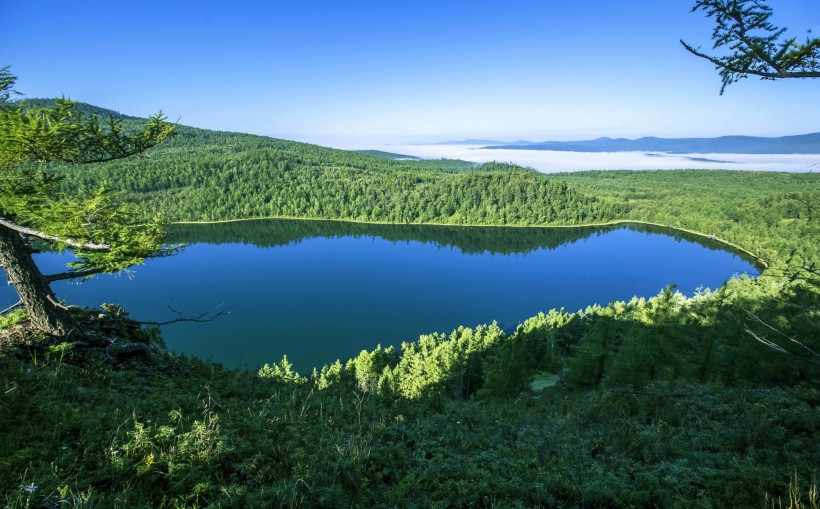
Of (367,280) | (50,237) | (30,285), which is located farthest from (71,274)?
(367,280)

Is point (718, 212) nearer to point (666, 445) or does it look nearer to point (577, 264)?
point (577, 264)

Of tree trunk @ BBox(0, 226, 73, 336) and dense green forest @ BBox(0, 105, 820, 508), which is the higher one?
tree trunk @ BBox(0, 226, 73, 336)

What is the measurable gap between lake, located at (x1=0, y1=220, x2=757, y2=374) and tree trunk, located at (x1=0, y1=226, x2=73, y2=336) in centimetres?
2489

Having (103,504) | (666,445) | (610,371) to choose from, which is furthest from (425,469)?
(610,371)

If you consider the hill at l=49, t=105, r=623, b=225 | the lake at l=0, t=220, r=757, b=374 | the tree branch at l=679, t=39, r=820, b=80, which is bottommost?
the lake at l=0, t=220, r=757, b=374

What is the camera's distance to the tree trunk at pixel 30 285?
22.9ft

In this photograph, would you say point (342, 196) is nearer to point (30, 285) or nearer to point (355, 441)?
point (30, 285)

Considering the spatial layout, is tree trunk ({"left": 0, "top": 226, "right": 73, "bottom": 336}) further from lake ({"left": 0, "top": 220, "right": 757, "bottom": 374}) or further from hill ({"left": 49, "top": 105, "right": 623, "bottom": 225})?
hill ({"left": 49, "top": 105, "right": 623, "bottom": 225})

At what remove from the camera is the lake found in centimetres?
5672

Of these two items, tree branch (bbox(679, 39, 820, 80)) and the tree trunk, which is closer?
tree branch (bbox(679, 39, 820, 80))

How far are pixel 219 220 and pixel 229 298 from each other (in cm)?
9523

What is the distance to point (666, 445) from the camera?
617 centimetres

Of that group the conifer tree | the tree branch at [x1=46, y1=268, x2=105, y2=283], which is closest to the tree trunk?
the conifer tree

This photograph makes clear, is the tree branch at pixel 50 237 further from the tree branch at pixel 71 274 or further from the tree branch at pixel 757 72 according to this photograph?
the tree branch at pixel 757 72
